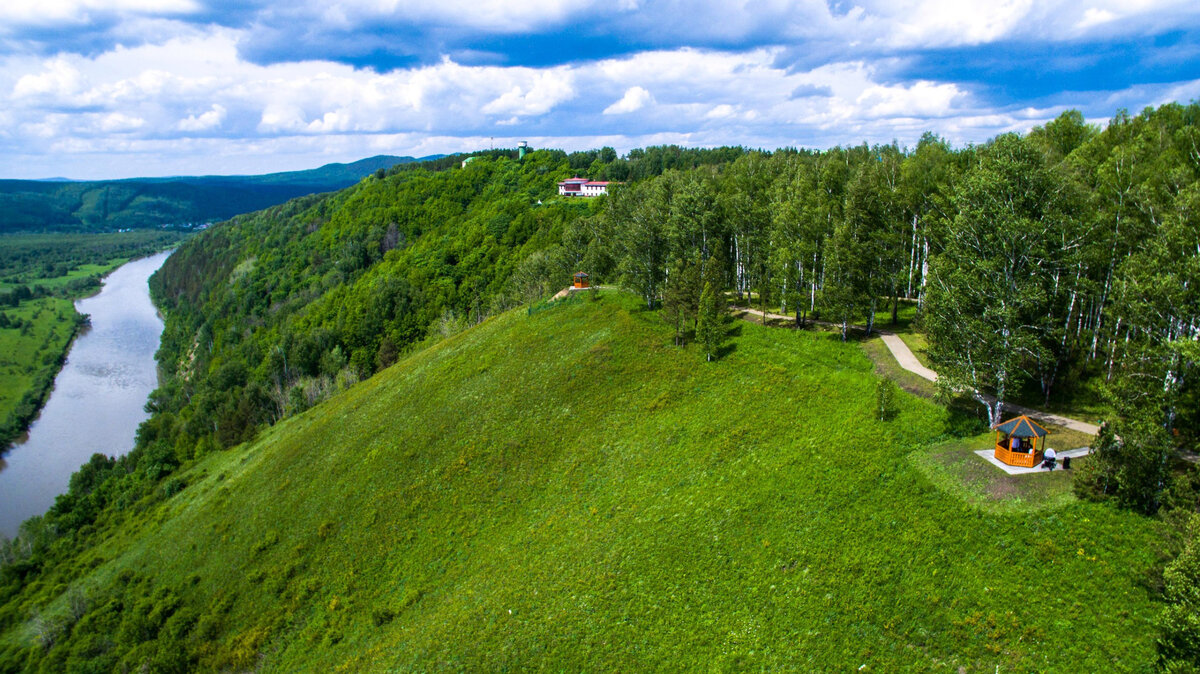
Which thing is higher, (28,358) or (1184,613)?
(1184,613)

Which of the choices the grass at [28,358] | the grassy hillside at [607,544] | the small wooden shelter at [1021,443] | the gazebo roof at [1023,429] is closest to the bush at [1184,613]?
the grassy hillside at [607,544]

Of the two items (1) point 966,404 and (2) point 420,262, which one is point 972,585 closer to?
(1) point 966,404

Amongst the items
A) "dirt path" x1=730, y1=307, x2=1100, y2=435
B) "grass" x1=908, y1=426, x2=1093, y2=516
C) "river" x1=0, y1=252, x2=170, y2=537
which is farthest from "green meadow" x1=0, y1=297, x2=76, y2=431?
"grass" x1=908, y1=426, x2=1093, y2=516

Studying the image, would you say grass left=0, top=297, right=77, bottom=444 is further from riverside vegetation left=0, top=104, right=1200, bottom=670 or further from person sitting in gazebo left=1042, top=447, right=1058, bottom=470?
person sitting in gazebo left=1042, top=447, right=1058, bottom=470

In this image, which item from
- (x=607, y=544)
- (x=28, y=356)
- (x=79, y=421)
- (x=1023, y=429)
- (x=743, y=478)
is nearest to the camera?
(x=1023, y=429)

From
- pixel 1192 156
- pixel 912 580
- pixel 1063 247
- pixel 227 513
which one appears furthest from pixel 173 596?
pixel 1192 156

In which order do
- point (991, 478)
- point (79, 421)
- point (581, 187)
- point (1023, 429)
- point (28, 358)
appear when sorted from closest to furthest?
point (1023, 429), point (991, 478), point (79, 421), point (28, 358), point (581, 187)

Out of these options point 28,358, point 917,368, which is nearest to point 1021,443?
point 917,368

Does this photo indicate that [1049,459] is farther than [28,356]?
No

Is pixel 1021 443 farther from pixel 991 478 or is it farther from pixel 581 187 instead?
pixel 581 187
